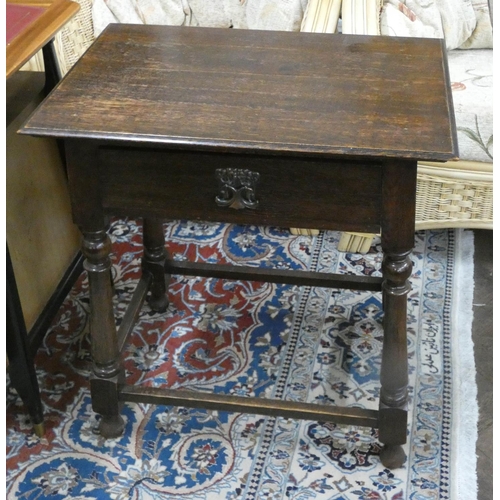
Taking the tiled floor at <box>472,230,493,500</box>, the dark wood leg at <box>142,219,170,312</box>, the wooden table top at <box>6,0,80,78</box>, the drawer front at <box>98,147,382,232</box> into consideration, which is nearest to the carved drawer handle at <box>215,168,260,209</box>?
the drawer front at <box>98,147,382,232</box>

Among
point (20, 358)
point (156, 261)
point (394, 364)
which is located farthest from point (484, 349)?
point (20, 358)

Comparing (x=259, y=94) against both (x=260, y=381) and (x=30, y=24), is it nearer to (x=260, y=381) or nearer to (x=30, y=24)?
(x=30, y=24)

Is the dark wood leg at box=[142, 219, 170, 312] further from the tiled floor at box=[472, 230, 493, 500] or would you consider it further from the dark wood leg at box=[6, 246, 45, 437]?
the tiled floor at box=[472, 230, 493, 500]

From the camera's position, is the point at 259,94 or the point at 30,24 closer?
the point at 259,94

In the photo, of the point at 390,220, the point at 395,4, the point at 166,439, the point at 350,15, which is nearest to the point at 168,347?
the point at 166,439

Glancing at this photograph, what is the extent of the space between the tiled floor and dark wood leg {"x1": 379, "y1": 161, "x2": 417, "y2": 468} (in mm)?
164

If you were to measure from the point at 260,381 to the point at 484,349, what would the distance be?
→ 20.8 inches

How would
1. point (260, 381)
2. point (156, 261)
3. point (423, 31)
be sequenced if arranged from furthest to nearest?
point (423, 31) < point (156, 261) < point (260, 381)

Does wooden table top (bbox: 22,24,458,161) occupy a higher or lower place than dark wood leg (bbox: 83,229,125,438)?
higher

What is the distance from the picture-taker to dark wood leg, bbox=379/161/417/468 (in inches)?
48.6

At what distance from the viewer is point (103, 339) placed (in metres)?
1.51

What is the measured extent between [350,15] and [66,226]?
856 mm

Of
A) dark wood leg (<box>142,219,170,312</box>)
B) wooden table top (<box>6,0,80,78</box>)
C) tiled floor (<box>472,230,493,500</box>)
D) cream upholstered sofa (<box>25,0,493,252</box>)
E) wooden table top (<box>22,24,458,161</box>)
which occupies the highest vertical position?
wooden table top (<box>6,0,80,78</box>)

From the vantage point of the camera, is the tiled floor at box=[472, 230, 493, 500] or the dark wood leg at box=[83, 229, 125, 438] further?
the tiled floor at box=[472, 230, 493, 500]
